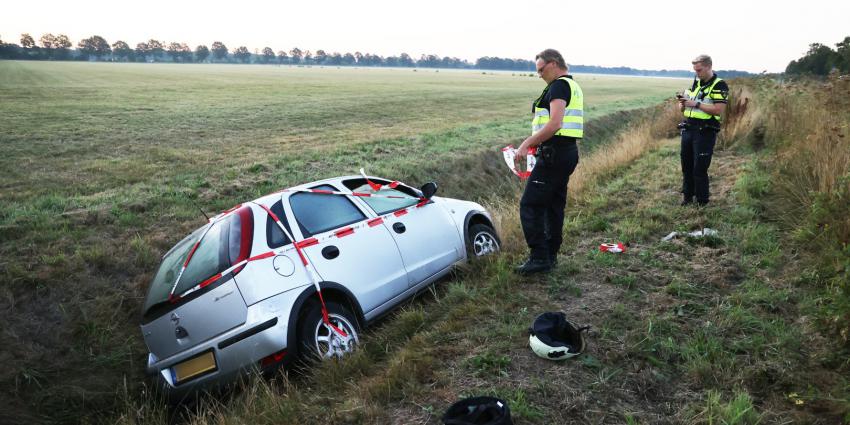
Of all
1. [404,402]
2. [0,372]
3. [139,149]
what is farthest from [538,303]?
[139,149]

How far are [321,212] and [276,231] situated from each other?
1.88 ft

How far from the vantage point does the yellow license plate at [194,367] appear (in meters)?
4.03

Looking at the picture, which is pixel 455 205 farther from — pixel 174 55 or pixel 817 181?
pixel 174 55

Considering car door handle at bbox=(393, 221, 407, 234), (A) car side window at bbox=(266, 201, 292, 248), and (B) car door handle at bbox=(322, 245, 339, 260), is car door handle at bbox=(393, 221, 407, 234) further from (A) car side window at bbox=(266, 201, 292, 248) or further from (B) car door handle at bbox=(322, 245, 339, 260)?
(A) car side window at bbox=(266, 201, 292, 248)

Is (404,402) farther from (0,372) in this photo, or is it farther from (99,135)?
(99,135)

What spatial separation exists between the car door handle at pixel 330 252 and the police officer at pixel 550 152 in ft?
5.73

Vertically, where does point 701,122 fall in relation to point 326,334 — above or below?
above

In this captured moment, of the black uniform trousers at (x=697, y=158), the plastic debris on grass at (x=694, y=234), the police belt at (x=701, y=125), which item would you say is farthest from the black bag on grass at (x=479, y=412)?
the police belt at (x=701, y=125)

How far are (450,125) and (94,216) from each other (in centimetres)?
1414

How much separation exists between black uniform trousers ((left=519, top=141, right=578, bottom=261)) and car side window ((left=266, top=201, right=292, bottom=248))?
2111mm

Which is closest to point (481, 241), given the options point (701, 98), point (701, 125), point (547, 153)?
point (547, 153)

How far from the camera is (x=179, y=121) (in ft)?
60.7

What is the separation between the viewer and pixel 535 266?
511cm

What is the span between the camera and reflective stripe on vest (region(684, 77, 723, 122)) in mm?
6703
